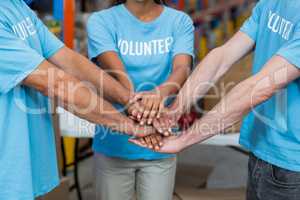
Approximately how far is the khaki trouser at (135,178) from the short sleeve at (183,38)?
389 mm

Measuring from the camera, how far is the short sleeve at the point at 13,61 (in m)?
1.32

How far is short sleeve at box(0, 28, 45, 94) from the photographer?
51.9 inches

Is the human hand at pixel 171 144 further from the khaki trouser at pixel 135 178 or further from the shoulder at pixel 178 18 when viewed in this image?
the shoulder at pixel 178 18

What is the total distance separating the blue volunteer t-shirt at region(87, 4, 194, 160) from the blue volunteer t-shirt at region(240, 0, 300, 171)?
33cm

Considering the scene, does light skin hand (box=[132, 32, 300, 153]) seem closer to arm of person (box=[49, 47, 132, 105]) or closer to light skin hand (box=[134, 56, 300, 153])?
light skin hand (box=[134, 56, 300, 153])

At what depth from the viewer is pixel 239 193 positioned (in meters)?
2.34

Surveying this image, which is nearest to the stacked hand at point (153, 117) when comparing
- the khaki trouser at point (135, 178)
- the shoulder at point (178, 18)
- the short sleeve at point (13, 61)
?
the khaki trouser at point (135, 178)

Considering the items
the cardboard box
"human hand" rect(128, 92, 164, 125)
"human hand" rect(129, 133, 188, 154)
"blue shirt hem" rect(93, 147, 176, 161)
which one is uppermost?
"human hand" rect(128, 92, 164, 125)

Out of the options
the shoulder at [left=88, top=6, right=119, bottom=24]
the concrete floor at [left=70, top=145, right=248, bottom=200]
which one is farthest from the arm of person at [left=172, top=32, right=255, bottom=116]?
the concrete floor at [left=70, top=145, right=248, bottom=200]

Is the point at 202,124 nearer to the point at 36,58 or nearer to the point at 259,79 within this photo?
the point at 259,79

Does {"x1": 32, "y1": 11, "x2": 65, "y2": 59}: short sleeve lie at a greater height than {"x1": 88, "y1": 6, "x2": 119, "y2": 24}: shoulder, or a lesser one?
lesser

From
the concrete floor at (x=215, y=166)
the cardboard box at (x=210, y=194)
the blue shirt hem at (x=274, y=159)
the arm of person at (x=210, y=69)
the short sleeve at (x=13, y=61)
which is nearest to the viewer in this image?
the short sleeve at (x=13, y=61)

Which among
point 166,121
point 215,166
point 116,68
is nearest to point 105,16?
point 116,68

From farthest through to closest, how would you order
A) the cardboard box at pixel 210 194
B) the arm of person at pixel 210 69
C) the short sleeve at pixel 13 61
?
the cardboard box at pixel 210 194, the arm of person at pixel 210 69, the short sleeve at pixel 13 61
